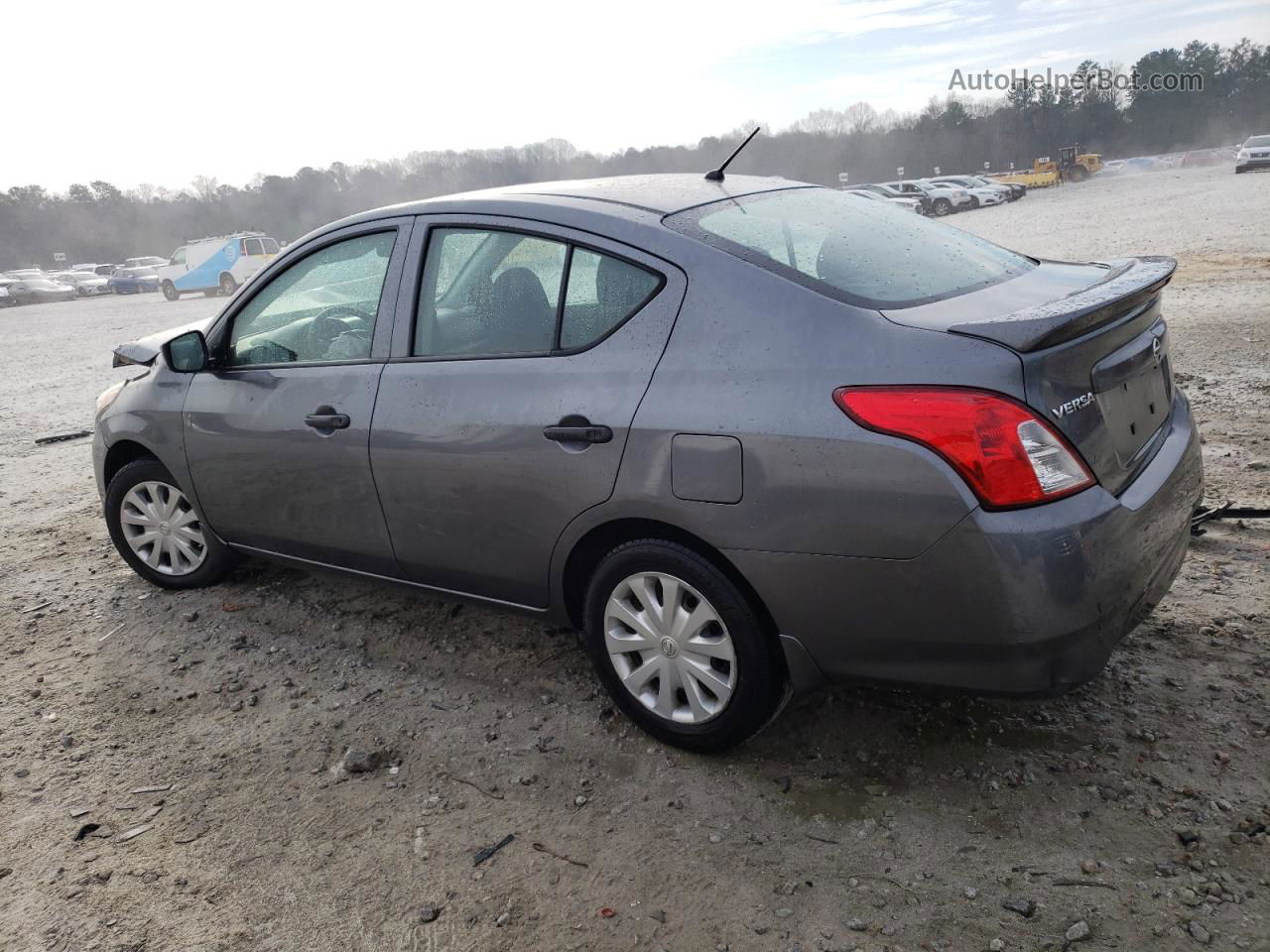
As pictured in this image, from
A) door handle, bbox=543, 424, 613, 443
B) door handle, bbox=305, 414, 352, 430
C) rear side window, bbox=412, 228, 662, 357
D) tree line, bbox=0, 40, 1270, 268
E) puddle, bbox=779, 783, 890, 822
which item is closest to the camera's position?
puddle, bbox=779, 783, 890, 822

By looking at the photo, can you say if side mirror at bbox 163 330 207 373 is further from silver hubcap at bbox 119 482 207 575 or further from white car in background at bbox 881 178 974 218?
white car in background at bbox 881 178 974 218

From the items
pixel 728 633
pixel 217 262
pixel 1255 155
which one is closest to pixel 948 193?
pixel 1255 155

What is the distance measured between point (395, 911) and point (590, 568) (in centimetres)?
111

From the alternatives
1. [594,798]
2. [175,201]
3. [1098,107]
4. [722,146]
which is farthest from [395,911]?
[1098,107]

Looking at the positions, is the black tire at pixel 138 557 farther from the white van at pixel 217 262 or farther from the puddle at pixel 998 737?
the white van at pixel 217 262

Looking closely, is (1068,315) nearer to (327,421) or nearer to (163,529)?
(327,421)

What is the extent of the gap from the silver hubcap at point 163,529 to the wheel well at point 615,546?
2.16 metres

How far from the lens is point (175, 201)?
71.9m

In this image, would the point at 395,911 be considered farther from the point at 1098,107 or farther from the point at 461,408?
the point at 1098,107

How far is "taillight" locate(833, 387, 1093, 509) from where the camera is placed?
7.63ft

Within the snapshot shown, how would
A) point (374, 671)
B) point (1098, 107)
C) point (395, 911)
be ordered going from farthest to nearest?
point (1098, 107) < point (374, 671) < point (395, 911)

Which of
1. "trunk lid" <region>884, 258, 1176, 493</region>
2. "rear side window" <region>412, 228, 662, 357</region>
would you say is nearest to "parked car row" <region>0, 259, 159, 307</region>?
"rear side window" <region>412, 228, 662, 357</region>

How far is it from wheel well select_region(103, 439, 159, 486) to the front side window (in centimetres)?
89

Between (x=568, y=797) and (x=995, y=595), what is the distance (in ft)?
4.56
